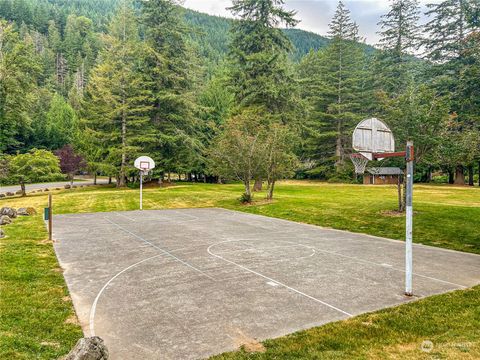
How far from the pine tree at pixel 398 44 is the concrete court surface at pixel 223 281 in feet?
126

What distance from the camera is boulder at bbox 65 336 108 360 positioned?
3.85 meters

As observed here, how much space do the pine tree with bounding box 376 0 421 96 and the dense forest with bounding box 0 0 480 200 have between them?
0.43ft

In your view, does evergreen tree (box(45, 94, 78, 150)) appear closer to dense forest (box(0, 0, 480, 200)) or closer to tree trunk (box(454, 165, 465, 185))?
dense forest (box(0, 0, 480, 200))

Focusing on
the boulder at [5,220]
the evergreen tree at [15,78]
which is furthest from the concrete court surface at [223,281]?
the evergreen tree at [15,78]

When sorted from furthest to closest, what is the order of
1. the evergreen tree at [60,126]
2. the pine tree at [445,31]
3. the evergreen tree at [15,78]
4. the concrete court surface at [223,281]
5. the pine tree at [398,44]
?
the evergreen tree at [60,126] < the pine tree at [398,44] < the pine tree at [445,31] < the evergreen tree at [15,78] < the concrete court surface at [223,281]

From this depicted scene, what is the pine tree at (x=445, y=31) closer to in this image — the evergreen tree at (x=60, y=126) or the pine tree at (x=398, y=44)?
the pine tree at (x=398, y=44)

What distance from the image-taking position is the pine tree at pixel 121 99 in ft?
113

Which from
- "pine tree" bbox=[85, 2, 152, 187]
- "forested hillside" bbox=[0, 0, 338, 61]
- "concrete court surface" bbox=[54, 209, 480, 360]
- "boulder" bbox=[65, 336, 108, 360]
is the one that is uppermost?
"forested hillside" bbox=[0, 0, 338, 61]

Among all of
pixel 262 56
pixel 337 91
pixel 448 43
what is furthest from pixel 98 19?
pixel 448 43

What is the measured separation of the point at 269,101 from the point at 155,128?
12.4m

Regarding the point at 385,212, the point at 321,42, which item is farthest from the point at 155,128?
the point at 321,42

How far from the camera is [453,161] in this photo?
1455cm

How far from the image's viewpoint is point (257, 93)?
3102 cm

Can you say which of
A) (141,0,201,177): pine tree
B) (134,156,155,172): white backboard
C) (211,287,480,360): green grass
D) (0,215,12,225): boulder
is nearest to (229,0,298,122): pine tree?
(141,0,201,177): pine tree
